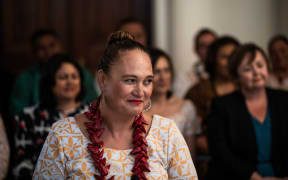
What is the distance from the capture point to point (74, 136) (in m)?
1.80

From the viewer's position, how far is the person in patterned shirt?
5.66 feet

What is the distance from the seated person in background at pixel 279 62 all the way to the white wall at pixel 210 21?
1062 mm

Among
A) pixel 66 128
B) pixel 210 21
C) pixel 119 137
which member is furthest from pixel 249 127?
pixel 210 21

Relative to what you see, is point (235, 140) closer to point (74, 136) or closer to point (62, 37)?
point (74, 136)

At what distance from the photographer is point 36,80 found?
3514 mm

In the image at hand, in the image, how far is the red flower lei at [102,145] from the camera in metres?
1.70

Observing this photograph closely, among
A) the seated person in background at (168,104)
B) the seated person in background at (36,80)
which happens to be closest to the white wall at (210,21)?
the seated person in background at (36,80)

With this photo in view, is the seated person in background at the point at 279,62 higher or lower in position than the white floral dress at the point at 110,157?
higher

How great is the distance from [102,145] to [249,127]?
1.26 meters

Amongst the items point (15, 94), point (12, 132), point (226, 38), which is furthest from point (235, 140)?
point (15, 94)

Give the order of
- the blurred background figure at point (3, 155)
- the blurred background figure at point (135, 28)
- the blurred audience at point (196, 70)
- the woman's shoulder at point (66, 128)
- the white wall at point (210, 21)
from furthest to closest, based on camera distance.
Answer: the white wall at point (210, 21) < the blurred audience at point (196, 70) < the blurred background figure at point (135, 28) < the blurred background figure at point (3, 155) < the woman's shoulder at point (66, 128)

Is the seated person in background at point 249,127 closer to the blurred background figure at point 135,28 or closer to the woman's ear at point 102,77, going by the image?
the woman's ear at point 102,77

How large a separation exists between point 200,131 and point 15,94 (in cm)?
178

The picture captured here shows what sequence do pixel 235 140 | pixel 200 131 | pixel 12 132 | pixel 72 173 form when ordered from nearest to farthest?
pixel 72 173 < pixel 235 140 < pixel 12 132 < pixel 200 131
